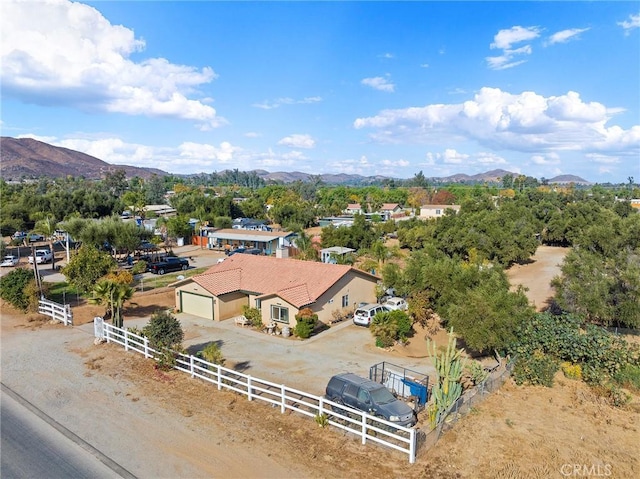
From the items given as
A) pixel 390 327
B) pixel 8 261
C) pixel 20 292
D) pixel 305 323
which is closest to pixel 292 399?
pixel 305 323

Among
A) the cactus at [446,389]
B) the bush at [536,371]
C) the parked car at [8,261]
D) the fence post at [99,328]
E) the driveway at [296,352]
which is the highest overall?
the cactus at [446,389]

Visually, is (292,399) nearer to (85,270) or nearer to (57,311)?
(57,311)

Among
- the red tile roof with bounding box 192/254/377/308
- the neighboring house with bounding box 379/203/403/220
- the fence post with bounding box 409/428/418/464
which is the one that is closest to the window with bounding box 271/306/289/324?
the red tile roof with bounding box 192/254/377/308

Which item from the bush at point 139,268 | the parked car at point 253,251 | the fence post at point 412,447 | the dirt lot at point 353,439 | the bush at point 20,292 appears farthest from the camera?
the parked car at point 253,251

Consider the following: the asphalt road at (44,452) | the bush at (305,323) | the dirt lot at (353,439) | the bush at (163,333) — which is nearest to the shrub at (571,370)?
the dirt lot at (353,439)

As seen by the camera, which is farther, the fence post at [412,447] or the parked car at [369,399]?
the parked car at [369,399]

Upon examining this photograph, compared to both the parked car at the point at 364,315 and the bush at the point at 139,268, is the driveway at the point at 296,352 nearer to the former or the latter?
the parked car at the point at 364,315

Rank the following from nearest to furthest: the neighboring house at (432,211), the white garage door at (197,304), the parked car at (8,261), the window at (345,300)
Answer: the white garage door at (197,304)
the window at (345,300)
the parked car at (8,261)
the neighboring house at (432,211)
